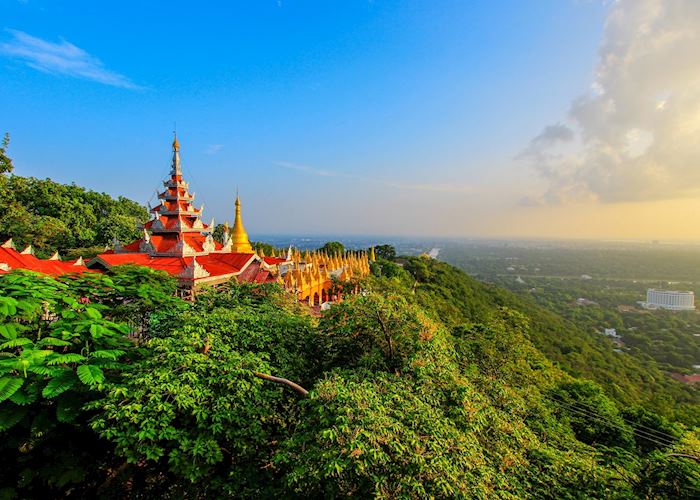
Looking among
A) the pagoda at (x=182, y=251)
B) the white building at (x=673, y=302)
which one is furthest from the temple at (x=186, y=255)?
the white building at (x=673, y=302)

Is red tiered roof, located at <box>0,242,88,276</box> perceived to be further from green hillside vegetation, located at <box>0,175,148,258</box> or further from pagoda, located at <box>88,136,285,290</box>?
green hillside vegetation, located at <box>0,175,148,258</box>

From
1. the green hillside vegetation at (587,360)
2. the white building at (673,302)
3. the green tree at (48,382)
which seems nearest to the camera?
the green tree at (48,382)

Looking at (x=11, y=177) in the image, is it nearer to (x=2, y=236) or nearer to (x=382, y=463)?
(x=2, y=236)

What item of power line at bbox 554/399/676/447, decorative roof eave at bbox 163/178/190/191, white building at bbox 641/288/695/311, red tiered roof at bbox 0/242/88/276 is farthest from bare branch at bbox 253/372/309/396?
white building at bbox 641/288/695/311

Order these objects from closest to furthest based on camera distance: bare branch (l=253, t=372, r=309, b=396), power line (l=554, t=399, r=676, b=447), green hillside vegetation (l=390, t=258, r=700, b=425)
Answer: bare branch (l=253, t=372, r=309, b=396) → power line (l=554, t=399, r=676, b=447) → green hillside vegetation (l=390, t=258, r=700, b=425)

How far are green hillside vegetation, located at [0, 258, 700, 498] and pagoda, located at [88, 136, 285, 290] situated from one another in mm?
7908

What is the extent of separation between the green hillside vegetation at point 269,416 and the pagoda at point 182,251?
7.91m

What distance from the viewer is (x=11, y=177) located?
31.5 metres

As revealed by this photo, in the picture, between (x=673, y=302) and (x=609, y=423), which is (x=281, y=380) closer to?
(x=609, y=423)

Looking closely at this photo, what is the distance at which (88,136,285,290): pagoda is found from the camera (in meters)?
17.0

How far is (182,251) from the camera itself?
19297 mm

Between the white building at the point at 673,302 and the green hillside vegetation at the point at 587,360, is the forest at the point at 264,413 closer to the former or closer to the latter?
the green hillside vegetation at the point at 587,360

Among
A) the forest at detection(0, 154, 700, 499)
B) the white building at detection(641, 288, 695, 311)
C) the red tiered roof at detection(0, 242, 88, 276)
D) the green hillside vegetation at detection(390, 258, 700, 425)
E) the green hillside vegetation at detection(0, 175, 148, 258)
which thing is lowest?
the white building at detection(641, 288, 695, 311)

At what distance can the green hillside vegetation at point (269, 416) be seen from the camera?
491cm
